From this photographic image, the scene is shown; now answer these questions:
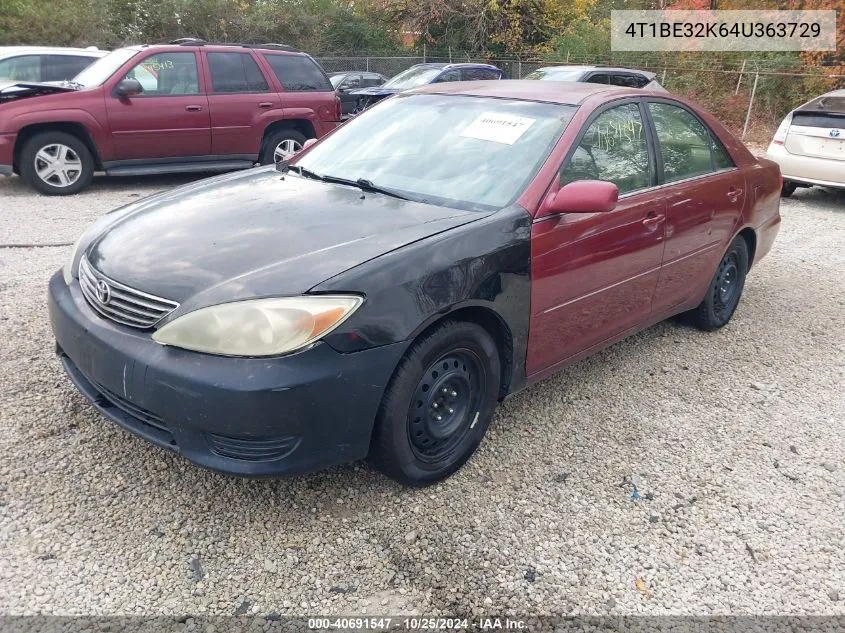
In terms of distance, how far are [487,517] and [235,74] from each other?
25.0ft

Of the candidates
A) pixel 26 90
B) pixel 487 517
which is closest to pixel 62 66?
pixel 26 90

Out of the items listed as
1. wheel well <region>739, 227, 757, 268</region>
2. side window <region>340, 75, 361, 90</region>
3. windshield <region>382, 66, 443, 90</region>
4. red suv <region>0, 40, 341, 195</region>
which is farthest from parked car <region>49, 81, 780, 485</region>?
side window <region>340, 75, 361, 90</region>

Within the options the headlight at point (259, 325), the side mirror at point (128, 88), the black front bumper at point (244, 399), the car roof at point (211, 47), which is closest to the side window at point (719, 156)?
the black front bumper at point (244, 399)

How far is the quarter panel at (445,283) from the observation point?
7.82ft

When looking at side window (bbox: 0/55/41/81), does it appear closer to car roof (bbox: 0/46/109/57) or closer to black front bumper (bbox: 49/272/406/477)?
car roof (bbox: 0/46/109/57)

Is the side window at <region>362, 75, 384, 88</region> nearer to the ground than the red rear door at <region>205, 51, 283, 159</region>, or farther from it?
nearer to the ground

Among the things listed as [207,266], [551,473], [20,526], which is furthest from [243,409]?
[551,473]

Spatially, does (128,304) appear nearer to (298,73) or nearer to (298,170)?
(298,170)

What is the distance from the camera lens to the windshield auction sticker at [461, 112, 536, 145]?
3.33 metres

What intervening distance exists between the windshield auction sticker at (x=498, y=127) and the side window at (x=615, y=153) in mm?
306

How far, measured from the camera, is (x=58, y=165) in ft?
25.5

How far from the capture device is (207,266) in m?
2.56

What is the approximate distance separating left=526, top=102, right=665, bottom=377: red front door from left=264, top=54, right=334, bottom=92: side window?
6458 millimetres

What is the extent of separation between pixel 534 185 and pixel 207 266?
57.7 inches
